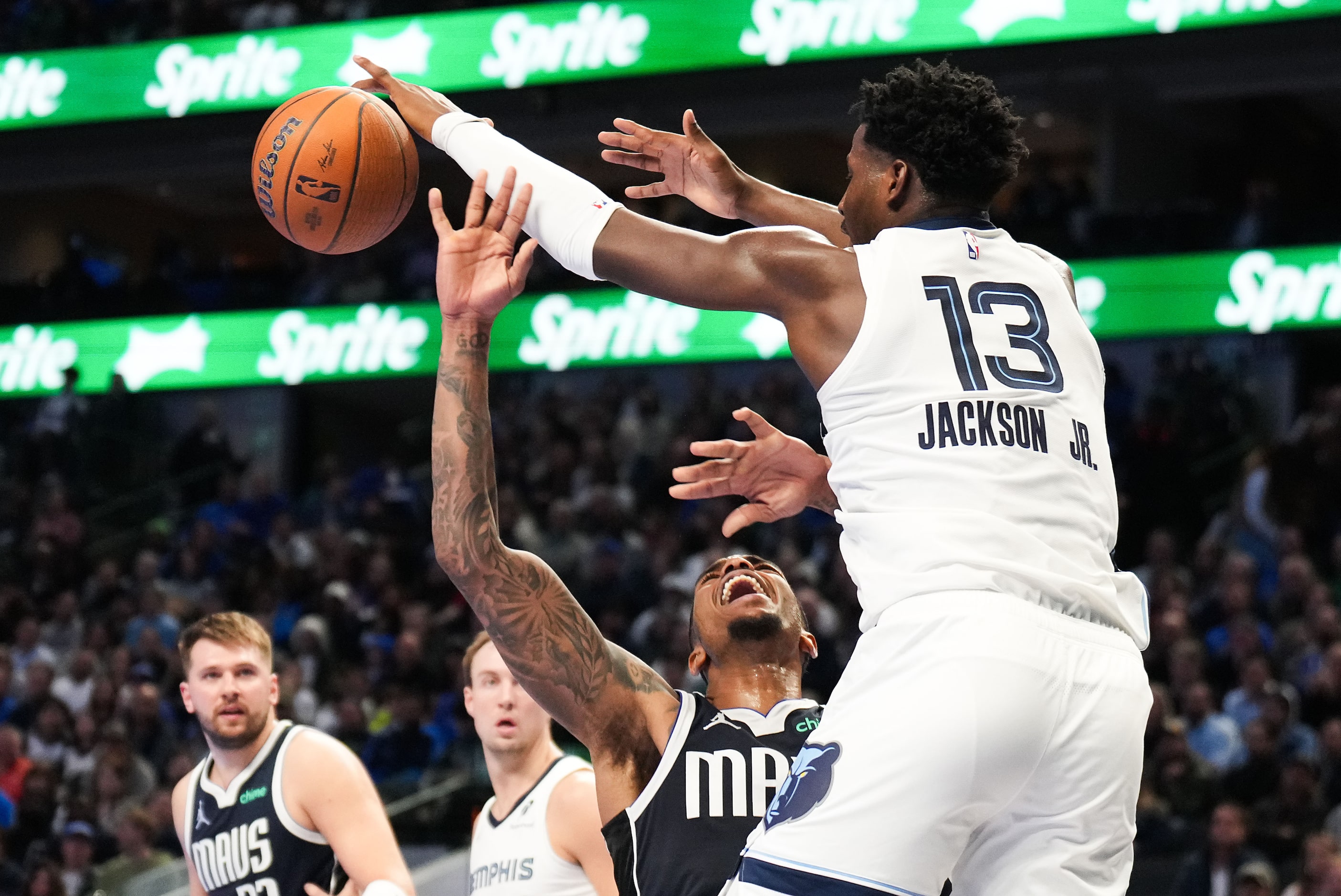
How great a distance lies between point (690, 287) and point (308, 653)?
9.20m

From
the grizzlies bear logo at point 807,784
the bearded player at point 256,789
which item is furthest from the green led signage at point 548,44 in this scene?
the grizzlies bear logo at point 807,784

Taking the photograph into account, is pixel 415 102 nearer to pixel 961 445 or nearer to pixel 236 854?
pixel 961 445

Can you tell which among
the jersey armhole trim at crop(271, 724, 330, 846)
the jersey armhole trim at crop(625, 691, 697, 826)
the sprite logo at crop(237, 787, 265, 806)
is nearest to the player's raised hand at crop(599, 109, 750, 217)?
the jersey armhole trim at crop(625, 691, 697, 826)

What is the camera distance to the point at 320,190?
3.68 meters

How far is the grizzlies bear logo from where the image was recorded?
2.33 metres

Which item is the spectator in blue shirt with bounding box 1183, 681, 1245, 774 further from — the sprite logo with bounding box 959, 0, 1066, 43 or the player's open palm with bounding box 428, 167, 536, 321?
the player's open palm with bounding box 428, 167, 536, 321

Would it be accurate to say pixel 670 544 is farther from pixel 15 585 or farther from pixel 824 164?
pixel 824 164

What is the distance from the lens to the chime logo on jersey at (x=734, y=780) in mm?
3002

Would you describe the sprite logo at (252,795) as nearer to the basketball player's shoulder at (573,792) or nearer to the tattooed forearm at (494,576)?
the basketball player's shoulder at (573,792)

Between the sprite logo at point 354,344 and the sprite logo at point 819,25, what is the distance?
4.03m

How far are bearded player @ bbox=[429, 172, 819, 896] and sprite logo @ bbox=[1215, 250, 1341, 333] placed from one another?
9601mm

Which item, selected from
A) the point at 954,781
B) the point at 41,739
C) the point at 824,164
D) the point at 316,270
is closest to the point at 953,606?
the point at 954,781

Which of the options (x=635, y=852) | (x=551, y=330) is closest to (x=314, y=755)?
(x=635, y=852)

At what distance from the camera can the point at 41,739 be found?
35.3 ft
